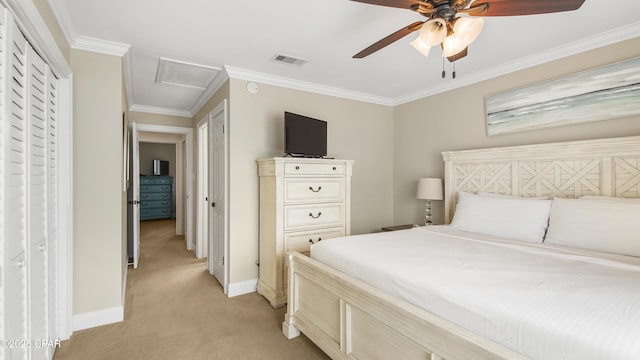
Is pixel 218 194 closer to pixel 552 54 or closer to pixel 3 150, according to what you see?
pixel 3 150

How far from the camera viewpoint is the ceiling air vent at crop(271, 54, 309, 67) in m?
2.78

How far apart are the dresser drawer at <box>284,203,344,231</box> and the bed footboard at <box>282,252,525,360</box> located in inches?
24.6

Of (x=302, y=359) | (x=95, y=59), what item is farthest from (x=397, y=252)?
(x=95, y=59)

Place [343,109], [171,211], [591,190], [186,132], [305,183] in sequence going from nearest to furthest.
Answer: [591,190]
[305,183]
[343,109]
[186,132]
[171,211]

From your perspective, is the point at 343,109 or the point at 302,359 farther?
the point at 343,109

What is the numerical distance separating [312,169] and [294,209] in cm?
44

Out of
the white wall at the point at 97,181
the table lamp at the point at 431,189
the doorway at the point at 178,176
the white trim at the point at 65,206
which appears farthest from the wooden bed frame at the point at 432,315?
the doorway at the point at 178,176

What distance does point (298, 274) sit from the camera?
86.2 inches

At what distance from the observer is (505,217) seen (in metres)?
2.45

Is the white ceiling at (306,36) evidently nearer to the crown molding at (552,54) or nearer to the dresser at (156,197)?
the crown molding at (552,54)

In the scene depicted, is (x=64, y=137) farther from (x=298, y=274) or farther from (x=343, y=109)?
(x=343, y=109)

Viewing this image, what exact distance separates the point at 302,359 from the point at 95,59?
2.87 m

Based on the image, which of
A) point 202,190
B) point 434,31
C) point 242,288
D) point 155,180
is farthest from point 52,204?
point 155,180

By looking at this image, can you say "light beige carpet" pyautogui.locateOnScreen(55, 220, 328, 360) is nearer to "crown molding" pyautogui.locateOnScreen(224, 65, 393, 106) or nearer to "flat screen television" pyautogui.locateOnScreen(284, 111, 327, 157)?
"flat screen television" pyautogui.locateOnScreen(284, 111, 327, 157)
